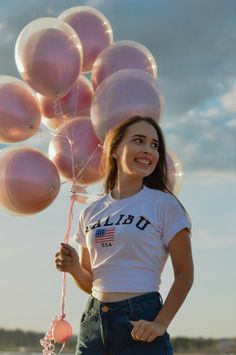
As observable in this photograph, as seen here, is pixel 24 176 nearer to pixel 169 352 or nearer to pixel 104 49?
pixel 104 49

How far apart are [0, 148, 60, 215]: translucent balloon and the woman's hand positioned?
1.52 metres

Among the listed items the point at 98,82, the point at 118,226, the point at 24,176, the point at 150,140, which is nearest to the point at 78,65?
the point at 98,82

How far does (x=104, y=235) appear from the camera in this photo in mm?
2225

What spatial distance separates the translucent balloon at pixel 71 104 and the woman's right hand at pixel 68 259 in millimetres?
1488

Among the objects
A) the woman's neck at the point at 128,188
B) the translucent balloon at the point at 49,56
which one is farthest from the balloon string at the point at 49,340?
the translucent balloon at the point at 49,56

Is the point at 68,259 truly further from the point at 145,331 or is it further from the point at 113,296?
the point at 145,331

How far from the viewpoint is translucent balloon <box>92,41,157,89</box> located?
353cm

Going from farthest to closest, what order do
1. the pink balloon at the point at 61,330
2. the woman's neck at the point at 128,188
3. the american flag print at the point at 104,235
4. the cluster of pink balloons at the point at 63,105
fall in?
1. the cluster of pink balloons at the point at 63,105
2. the pink balloon at the point at 61,330
3. the woman's neck at the point at 128,188
4. the american flag print at the point at 104,235

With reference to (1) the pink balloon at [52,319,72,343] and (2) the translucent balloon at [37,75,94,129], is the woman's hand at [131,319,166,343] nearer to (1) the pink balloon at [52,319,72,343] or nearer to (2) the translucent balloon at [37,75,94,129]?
(1) the pink balloon at [52,319,72,343]

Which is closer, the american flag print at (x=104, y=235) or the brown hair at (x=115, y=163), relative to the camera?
the american flag print at (x=104, y=235)

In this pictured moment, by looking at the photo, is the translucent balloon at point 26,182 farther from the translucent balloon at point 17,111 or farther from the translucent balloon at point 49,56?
the translucent balloon at point 49,56

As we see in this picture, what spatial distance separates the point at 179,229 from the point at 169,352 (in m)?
0.43

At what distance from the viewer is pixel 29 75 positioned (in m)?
3.44

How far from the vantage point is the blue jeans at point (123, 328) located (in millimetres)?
2066
